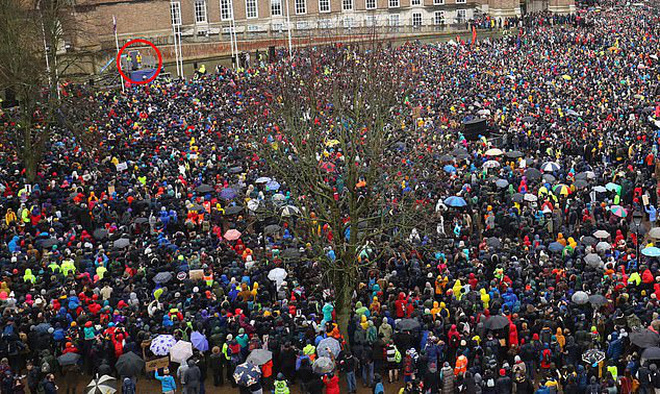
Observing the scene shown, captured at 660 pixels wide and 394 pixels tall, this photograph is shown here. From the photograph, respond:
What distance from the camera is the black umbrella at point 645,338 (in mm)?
21859

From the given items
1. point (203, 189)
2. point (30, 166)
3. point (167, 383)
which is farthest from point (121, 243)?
point (30, 166)

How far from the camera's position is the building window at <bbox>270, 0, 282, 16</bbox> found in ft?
264

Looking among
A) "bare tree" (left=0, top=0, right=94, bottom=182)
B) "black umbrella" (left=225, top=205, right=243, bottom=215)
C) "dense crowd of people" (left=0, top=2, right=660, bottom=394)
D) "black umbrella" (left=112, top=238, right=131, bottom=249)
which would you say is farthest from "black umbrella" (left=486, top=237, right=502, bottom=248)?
"bare tree" (left=0, top=0, right=94, bottom=182)

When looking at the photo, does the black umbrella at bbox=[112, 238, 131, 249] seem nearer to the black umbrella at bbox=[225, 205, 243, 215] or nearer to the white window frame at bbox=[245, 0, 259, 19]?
the black umbrella at bbox=[225, 205, 243, 215]

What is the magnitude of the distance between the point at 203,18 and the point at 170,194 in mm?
46752

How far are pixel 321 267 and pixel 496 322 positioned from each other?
5.14 metres

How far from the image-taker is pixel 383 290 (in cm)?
2678

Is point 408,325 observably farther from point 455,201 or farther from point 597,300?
point 455,201

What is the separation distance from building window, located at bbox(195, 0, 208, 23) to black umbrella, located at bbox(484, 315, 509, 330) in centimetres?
5972

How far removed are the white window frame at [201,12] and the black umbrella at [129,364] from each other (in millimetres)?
59064

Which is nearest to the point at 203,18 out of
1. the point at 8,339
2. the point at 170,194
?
the point at 170,194

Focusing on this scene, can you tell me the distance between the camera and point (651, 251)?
2714 cm

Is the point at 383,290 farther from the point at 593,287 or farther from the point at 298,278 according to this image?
the point at 593,287

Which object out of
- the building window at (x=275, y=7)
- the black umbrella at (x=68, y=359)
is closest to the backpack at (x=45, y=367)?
the black umbrella at (x=68, y=359)
